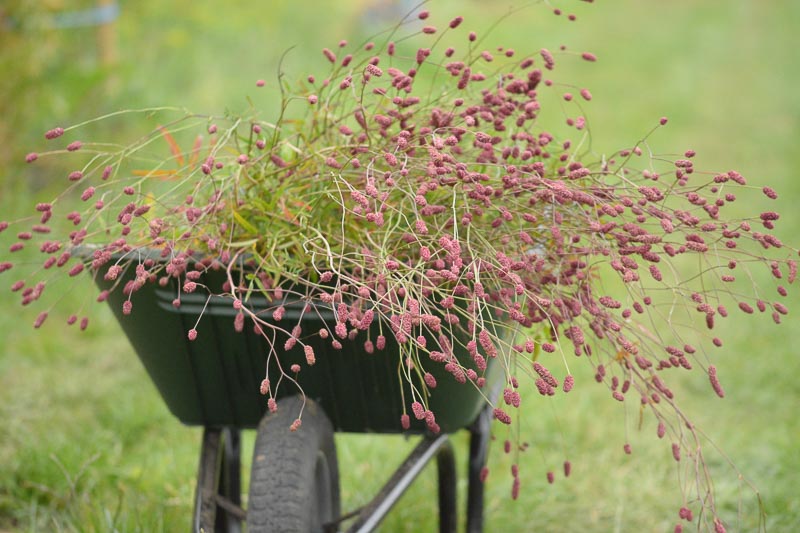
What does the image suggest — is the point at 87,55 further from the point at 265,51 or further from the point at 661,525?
the point at 661,525

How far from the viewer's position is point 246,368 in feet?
5.78

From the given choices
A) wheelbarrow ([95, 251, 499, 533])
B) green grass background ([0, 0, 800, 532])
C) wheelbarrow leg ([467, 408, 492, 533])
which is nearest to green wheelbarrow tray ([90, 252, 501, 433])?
wheelbarrow ([95, 251, 499, 533])

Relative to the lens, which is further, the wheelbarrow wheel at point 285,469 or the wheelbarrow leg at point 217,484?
the wheelbarrow leg at point 217,484

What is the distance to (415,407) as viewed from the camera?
4.27ft

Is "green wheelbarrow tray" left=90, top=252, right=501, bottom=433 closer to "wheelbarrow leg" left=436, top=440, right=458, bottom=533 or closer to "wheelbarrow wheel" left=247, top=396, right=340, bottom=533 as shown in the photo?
"wheelbarrow wheel" left=247, top=396, right=340, bottom=533

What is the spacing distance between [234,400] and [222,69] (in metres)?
4.89

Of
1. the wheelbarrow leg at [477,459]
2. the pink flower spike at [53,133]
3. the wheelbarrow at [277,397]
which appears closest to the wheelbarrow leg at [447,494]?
the wheelbarrow leg at [477,459]

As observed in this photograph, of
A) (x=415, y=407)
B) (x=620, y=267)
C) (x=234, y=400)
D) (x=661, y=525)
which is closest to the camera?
(x=415, y=407)

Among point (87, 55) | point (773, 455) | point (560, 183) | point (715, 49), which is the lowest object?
point (773, 455)

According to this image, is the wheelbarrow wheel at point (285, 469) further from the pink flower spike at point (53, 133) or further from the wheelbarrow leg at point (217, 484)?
the pink flower spike at point (53, 133)

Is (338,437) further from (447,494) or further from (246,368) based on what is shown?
(246,368)

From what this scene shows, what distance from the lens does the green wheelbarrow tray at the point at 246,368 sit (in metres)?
1.67

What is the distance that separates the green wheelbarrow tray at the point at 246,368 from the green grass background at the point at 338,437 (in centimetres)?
37

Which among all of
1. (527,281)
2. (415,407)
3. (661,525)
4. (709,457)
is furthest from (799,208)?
(415,407)
